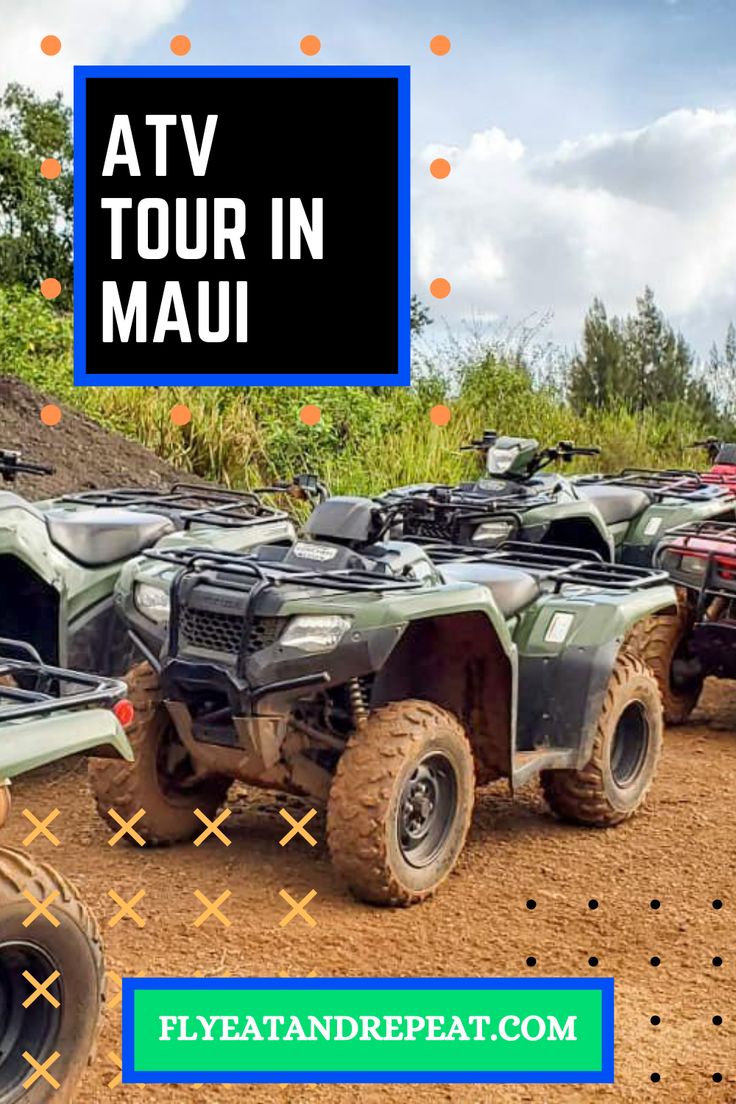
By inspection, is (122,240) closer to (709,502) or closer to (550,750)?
(550,750)

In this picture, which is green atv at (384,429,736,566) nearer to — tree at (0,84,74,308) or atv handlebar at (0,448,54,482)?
atv handlebar at (0,448,54,482)

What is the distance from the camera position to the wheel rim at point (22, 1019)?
3.42 metres

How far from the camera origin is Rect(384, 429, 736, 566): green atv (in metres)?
8.79

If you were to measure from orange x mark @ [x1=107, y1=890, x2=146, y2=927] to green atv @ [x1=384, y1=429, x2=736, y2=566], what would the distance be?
2611 mm

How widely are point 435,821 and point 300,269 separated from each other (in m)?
Answer: 2.40

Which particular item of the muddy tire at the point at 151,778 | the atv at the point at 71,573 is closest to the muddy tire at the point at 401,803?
the muddy tire at the point at 151,778

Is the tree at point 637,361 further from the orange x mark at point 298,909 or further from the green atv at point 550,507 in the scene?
the orange x mark at point 298,909

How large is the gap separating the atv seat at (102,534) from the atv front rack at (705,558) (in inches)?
103

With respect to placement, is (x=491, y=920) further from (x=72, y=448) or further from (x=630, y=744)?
(x=72, y=448)

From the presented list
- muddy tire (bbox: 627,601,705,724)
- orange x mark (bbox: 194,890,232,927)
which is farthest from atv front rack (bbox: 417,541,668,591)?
orange x mark (bbox: 194,890,232,927)

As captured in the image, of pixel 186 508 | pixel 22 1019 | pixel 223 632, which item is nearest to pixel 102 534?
pixel 186 508

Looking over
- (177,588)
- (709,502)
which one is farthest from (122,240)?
(709,502)

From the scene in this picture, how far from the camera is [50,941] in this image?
11.1 ft

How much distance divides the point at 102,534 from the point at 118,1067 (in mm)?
3071
